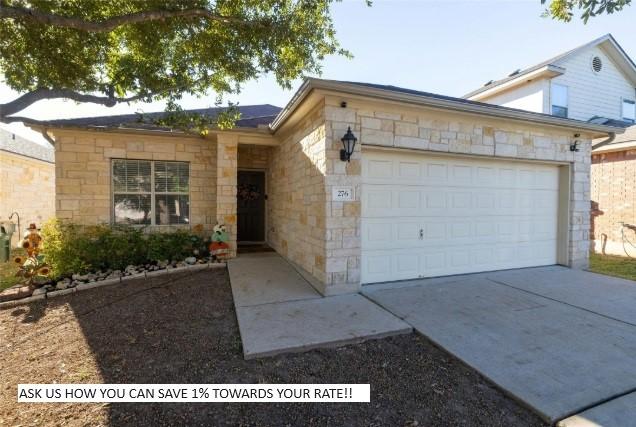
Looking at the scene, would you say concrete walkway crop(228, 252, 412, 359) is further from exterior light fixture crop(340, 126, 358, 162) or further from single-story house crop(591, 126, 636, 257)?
single-story house crop(591, 126, 636, 257)

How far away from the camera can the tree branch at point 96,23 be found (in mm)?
3404

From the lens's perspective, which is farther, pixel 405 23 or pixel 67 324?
pixel 405 23

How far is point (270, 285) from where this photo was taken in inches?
191

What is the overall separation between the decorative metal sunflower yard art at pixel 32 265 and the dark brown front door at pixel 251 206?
4228mm

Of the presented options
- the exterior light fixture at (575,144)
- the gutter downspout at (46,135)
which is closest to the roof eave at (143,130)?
the gutter downspout at (46,135)

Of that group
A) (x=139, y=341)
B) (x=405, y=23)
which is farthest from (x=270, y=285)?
(x=405, y=23)

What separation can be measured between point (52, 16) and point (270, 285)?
443cm

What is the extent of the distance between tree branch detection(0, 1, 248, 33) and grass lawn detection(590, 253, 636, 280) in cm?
886

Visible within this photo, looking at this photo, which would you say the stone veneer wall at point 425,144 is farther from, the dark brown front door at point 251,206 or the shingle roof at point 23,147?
the shingle roof at point 23,147

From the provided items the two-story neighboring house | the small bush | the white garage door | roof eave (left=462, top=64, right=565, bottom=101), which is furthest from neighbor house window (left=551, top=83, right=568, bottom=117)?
the small bush

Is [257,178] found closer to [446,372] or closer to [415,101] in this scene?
[415,101]

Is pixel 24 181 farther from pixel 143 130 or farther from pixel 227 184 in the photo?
pixel 227 184

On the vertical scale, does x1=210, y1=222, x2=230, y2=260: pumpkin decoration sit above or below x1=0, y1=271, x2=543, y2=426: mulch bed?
above

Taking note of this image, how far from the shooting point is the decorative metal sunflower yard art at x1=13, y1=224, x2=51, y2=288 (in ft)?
16.1
